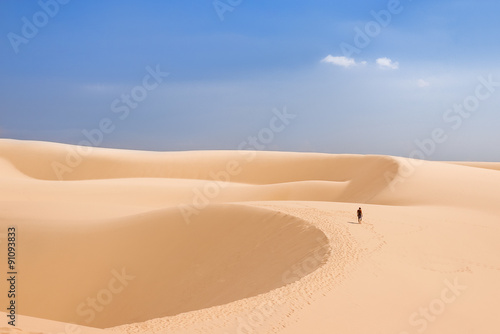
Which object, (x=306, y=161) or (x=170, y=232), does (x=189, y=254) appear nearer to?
(x=170, y=232)

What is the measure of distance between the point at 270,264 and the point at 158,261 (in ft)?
17.0

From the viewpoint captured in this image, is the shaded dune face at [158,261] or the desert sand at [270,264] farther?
the shaded dune face at [158,261]

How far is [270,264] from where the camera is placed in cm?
1074

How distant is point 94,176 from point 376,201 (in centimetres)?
3526

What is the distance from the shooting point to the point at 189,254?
46.0 ft

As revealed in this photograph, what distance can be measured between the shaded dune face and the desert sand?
47 millimetres

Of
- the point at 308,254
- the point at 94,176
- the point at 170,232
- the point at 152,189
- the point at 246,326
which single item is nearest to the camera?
the point at 246,326

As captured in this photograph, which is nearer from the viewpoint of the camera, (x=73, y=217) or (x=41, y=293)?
(x=41, y=293)

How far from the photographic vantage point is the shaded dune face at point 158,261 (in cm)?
1078

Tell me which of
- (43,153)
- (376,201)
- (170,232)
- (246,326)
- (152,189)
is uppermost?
(43,153)

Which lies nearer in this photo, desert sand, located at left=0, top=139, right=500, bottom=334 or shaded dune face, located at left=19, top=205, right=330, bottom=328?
desert sand, located at left=0, top=139, right=500, bottom=334

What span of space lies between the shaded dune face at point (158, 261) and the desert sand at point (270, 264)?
1.9 inches

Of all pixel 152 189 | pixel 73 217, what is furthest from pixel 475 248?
pixel 152 189

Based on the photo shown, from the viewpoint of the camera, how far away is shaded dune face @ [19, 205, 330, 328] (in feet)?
35.4
